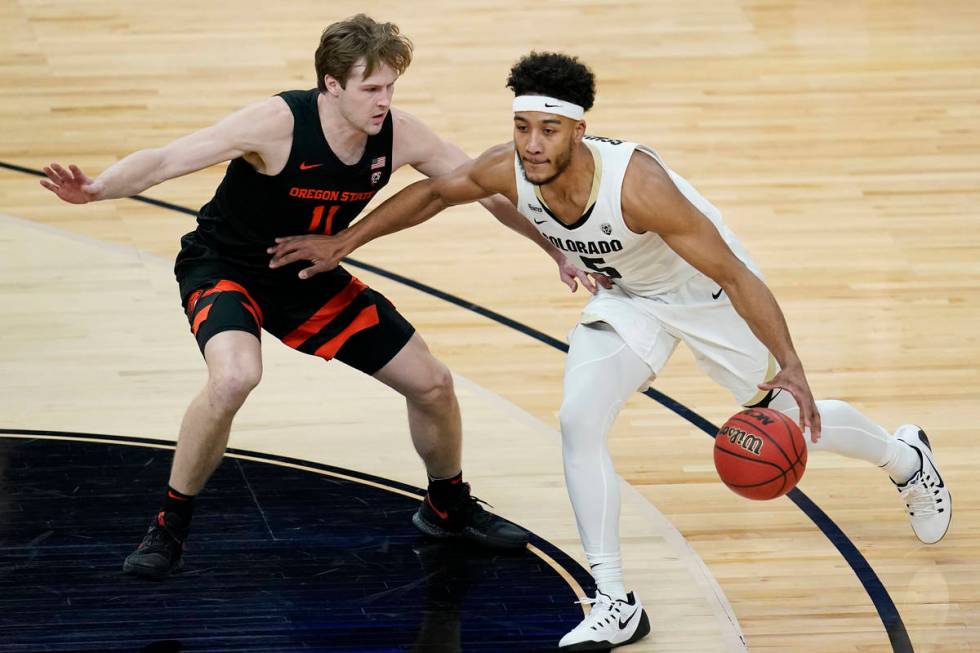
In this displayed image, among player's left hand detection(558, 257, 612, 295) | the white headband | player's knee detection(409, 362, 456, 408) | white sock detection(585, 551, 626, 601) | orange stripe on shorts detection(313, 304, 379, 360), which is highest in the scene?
the white headband

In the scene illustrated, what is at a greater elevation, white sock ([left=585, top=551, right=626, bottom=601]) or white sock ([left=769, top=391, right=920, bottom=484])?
white sock ([left=769, top=391, right=920, bottom=484])

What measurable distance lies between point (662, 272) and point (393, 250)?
3377 mm

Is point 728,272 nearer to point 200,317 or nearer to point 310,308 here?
point 310,308

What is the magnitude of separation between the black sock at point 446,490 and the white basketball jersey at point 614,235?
93 cm

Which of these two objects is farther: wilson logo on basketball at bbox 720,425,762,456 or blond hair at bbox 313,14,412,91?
blond hair at bbox 313,14,412,91

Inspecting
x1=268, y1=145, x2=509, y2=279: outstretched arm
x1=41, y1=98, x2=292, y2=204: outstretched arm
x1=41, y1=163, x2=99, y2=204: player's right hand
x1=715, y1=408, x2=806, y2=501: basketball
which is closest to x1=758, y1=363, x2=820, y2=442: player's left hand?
x1=715, y1=408, x2=806, y2=501: basketball

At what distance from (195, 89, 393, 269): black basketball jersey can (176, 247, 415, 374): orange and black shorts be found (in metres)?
0.07

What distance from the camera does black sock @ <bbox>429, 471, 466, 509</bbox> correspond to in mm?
5445

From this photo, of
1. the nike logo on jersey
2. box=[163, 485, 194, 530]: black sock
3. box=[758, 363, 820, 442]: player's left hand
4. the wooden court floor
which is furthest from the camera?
the wooden court floor

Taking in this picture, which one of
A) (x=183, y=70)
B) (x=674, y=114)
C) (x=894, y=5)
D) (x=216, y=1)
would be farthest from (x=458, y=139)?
(x=894, y=5)

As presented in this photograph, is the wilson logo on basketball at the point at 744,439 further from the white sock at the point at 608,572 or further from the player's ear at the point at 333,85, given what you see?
the player's ear at the point at 333,85

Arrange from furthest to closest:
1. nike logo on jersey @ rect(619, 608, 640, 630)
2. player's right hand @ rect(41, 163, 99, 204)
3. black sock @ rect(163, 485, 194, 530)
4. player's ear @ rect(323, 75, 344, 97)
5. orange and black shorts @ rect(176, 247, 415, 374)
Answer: orange and black shorts @ rect(176, 247, 415, 374), black sock @ rect(163, 485, 194, 530), player's ear @ rect(323, 75, 344, 97), nike logo on jersey @ rect(619, 608, 640, 630), player's right hand @ rect(41, 163, 99, 204)

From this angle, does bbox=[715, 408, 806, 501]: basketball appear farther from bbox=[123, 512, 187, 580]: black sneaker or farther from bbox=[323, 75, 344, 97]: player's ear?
bbox=[123, 512, 187, 580]: black sneaker

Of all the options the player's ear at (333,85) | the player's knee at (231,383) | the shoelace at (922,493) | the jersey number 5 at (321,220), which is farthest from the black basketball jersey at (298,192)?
the shoelace at (922,493)
